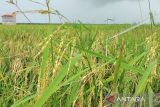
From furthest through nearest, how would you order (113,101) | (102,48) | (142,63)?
(102,48) < (142,63) < (113,101)

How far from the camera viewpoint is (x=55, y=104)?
4.06 ft

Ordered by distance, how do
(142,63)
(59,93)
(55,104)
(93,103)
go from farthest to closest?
(142,63) < (59,93) < (93,103) < (55,104)

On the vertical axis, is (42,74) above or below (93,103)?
above

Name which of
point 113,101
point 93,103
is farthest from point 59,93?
point 113,101

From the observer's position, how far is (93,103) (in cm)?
138

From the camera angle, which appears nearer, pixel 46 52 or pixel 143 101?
pixel 143 101

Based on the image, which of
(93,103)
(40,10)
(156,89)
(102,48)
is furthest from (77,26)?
(102,48)

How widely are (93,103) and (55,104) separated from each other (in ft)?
0.62

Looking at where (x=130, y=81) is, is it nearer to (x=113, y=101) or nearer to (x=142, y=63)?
(x=142, y=63)

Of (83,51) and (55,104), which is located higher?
(83,51)

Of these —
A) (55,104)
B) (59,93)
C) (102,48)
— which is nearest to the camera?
(55,104)

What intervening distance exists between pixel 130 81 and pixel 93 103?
23 cm

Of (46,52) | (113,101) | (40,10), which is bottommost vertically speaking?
(113,101)

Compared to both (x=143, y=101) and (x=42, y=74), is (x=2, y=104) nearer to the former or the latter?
(x=42, y=74)
